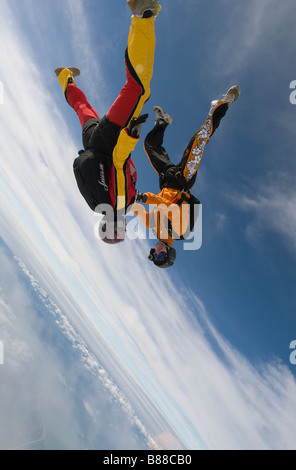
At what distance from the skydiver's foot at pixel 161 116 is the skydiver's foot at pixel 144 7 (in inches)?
118

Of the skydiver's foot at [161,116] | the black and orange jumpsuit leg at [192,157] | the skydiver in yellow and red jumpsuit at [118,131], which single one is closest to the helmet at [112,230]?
the skydiver in yellow and red jumpsuit at [118,131]

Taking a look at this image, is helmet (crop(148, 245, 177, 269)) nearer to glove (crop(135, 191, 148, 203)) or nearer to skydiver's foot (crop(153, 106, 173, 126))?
glove (crop(135, 191, 148, 203))

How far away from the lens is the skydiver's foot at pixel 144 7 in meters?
1.82

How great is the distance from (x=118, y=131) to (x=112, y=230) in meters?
1.27

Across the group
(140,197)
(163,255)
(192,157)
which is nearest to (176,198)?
(140,197)

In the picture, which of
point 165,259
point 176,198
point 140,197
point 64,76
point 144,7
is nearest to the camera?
point 144,7

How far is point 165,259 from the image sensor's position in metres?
4.25

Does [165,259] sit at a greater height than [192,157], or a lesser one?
lesser

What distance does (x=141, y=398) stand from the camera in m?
190

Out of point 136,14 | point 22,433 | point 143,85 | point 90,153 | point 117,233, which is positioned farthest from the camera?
point 22,433

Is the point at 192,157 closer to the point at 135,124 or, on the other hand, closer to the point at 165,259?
the point at 165,259
